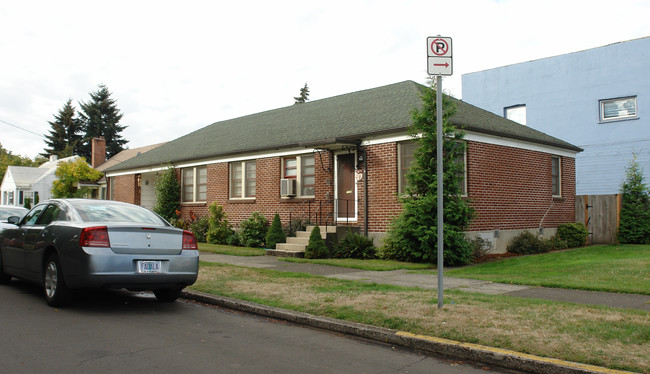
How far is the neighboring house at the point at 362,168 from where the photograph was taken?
15.1 meters

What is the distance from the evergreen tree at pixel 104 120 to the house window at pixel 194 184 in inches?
1979

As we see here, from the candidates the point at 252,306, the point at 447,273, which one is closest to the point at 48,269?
the point at 252,306

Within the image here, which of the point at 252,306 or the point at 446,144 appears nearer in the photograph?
the point at 252,306

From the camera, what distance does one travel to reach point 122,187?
28344mm

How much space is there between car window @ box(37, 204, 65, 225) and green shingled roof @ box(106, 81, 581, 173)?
8823 mm

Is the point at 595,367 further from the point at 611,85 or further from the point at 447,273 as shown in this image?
the point at 611,85

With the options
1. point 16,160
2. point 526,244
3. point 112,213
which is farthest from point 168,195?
point 16,160

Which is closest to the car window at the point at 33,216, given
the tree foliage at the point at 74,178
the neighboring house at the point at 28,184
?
the tree foliage at the point at 74,178

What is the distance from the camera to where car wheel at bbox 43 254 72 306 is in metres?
7.19

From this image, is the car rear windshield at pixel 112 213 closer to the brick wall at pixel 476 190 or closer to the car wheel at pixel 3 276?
the car wheel at pixel 3 276

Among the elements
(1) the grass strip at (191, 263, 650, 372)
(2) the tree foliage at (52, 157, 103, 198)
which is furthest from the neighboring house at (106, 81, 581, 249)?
(2) the tree foliage at (52, 157, 103, 198)

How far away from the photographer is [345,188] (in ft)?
53.6

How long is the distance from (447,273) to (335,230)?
4.83 meters

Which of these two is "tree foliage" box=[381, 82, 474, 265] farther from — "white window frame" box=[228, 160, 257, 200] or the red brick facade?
"white window frame" box=[228, 160, 257, 200]
